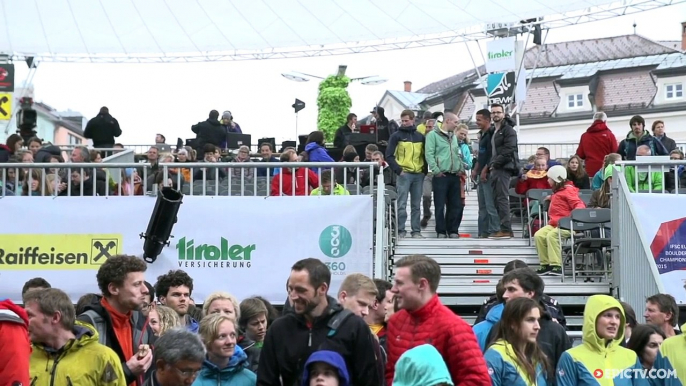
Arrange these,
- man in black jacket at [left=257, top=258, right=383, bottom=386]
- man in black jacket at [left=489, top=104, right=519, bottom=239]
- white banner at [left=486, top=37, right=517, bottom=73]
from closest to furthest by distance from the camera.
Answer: man in black jacket at [left=257, top=258, right=383, bottom=386], man in black jacket at [left=489, top=104, right=519, bottom=239], white banner at [left=486, top=37, right=517, bottom=73]

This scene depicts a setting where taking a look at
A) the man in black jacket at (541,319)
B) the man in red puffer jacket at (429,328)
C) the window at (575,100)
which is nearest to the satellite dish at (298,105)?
the man in black jacket at (541,319)

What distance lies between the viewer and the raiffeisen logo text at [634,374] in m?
7.91

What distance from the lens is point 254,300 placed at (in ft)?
28.2

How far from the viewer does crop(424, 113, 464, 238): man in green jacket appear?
52.9 feet

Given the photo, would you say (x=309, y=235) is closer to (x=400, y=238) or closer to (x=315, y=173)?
(x=315, y=173)

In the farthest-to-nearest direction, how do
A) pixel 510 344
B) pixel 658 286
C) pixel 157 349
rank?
pixel 658 286, pixel 510 344, pixel 157 349

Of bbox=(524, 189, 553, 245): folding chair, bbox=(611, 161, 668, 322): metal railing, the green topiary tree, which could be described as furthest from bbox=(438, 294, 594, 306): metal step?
the green topiary tree

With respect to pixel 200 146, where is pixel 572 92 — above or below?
above

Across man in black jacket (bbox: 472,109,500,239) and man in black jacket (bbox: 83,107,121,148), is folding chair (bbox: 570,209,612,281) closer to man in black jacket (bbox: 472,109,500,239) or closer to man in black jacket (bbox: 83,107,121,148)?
man in black jacket (bbox: 472,109,500,239)

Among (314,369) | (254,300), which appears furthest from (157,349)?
(254,300)

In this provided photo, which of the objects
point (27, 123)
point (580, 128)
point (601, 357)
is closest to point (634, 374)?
point (601, 357)

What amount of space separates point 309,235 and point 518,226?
15.7ft

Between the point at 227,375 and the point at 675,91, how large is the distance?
68362 mm

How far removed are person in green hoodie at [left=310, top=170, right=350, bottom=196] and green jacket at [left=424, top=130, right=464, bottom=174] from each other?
1955 mm
